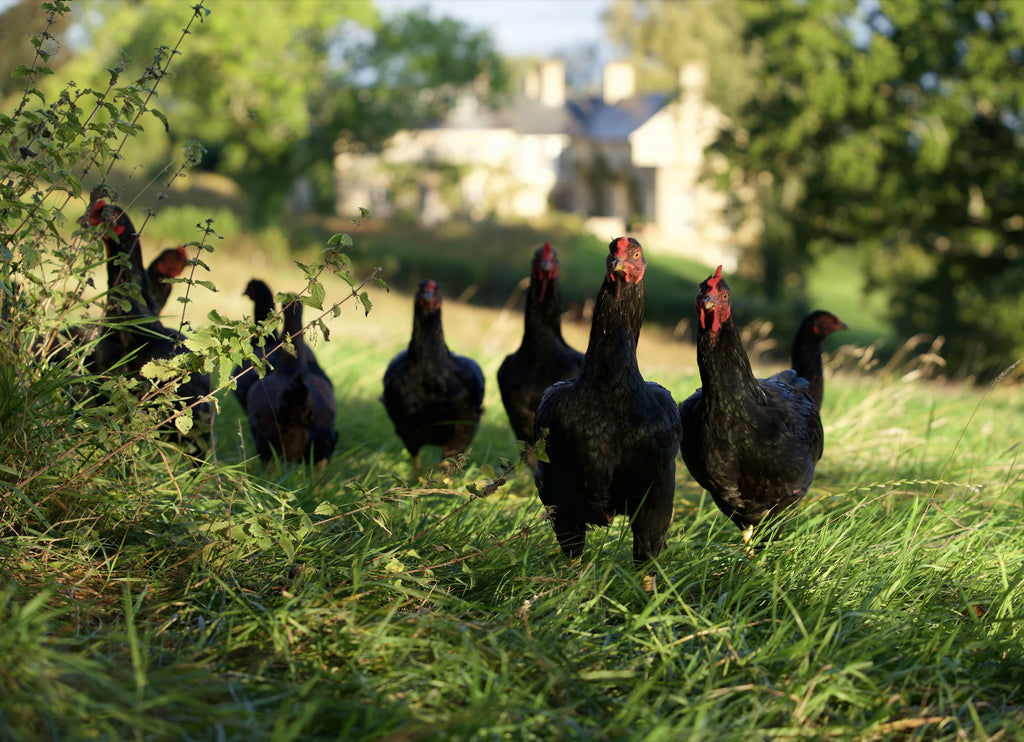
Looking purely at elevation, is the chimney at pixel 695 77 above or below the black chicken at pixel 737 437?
above

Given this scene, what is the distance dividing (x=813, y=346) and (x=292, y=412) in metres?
3.07

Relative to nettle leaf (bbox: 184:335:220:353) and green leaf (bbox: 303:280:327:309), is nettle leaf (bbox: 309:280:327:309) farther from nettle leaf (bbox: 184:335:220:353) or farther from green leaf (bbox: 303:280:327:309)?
nettle leaf (bbox: 184:335:220:353)

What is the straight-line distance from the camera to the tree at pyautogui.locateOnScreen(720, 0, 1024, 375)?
2006 centimetres

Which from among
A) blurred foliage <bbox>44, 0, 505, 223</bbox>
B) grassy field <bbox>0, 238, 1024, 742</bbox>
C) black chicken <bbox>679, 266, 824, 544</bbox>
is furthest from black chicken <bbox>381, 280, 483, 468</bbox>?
blurred foliage <bbox>44, 0, 505, 223</bbox>

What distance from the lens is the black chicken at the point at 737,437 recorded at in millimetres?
3955

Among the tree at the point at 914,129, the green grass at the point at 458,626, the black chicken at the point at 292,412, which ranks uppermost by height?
the tree at the point at 914,129

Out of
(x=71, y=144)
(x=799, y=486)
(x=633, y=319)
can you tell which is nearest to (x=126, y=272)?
(x=71, y=144)

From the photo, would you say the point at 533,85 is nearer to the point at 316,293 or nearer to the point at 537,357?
the point at 537,357

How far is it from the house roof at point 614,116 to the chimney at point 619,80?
0.68 meters

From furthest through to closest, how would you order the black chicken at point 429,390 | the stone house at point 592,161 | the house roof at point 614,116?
the house roof at point 614,116 < the stone house at point 592,161 < the black chicken at point 429,390

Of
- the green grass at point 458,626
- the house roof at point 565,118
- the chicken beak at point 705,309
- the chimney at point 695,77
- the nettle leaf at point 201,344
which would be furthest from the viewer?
the house roof at point 565,118

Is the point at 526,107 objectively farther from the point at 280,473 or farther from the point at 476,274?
the point at 280,473

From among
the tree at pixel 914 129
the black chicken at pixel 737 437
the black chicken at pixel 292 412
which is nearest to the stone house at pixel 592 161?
the tree at pixel 914 129

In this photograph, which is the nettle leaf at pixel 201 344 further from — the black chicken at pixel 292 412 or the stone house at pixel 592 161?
the stone house at pixel 592 161
